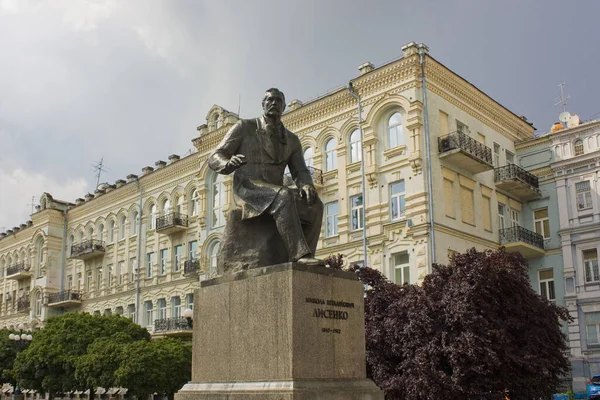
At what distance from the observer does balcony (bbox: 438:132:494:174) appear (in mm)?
28902

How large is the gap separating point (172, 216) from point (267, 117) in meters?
31.8

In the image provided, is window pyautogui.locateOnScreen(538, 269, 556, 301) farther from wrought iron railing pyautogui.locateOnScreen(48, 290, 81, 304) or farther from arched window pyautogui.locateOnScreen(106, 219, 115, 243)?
wrought iron railing pyautogui.locateOnScreen(48, 290, 81, 304)

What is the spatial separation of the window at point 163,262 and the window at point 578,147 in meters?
22.6

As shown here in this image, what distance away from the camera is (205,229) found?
37.9m

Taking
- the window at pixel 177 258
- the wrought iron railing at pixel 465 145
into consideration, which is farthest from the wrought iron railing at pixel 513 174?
the window at pixel 177 258

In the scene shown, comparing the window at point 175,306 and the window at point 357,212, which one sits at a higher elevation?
the window at point 357,212

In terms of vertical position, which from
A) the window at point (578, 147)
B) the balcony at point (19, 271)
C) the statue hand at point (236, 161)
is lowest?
the statue hand at point (236, 161)

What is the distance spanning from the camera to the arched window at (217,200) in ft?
122

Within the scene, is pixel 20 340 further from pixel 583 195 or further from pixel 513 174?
pixel 583 195

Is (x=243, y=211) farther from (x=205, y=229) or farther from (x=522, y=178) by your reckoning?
(x=205, y=229)

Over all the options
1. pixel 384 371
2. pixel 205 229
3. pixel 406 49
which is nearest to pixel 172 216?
pixel 205 229

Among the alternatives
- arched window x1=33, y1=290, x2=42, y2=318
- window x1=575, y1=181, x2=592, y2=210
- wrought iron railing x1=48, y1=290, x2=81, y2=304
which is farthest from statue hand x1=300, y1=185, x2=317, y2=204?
arched window x1=33, y1=290, x2=42, y2=318

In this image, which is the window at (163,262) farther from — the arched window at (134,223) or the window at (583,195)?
the window at (583,195)

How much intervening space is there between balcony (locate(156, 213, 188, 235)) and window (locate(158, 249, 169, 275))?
52.4 inches
